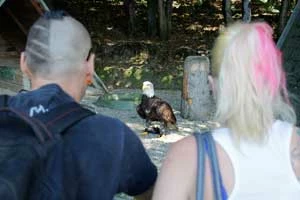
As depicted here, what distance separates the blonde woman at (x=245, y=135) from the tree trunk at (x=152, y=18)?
42.1 feet

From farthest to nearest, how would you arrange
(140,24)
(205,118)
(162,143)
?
(140,24)
(205,118)
(162,143)

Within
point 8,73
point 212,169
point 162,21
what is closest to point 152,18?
point 162,21

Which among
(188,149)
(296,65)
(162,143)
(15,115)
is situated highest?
(15,115)

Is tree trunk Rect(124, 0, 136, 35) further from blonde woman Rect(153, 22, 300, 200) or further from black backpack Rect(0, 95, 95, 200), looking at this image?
black backpack Rect(0, 95, 95, 200)

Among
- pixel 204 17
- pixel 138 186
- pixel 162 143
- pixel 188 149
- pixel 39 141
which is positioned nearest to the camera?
pixel 39 141

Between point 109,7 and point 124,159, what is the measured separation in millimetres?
15335

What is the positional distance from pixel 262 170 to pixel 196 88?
6.70m

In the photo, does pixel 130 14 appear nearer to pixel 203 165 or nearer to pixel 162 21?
pixel 162 21

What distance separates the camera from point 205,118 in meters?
8.22

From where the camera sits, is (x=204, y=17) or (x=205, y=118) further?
(x=204, y=17)

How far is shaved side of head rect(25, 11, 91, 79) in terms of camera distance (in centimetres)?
166

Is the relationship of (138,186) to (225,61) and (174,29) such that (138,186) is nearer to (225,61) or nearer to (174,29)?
(225,61)

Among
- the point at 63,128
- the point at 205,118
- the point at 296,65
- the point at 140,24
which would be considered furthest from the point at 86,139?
the point at 140,24

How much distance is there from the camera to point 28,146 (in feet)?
4.75
